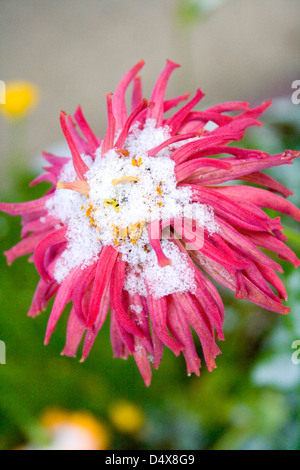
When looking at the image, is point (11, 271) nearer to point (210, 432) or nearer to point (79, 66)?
point (210, 432)

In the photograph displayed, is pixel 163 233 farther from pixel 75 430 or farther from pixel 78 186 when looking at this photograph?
pixel 75 430

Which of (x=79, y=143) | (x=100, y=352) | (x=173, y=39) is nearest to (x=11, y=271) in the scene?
(x=100, y=352)

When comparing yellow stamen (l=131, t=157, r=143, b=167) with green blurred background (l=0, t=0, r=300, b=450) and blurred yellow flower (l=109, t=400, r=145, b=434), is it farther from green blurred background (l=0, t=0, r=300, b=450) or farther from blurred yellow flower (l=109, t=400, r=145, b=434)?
blurred yellow flower (l=109, t=400, r=145, b=434)

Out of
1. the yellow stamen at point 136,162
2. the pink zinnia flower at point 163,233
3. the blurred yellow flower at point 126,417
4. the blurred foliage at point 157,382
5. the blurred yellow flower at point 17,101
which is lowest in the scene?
the blurred yellow flower at point 126,417

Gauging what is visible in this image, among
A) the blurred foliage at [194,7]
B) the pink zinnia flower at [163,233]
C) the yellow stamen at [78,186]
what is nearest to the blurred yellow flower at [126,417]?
the pink zinnia flower at [163,233]

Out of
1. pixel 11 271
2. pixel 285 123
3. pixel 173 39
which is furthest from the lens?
pixel 173 39

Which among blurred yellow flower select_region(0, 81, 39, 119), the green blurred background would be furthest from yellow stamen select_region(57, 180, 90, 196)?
blurred yellow flower select_region(0, 81, 39, 119)

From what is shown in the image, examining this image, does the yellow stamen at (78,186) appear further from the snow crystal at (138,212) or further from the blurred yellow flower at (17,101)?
the blurred yellow flower at (17,101)
